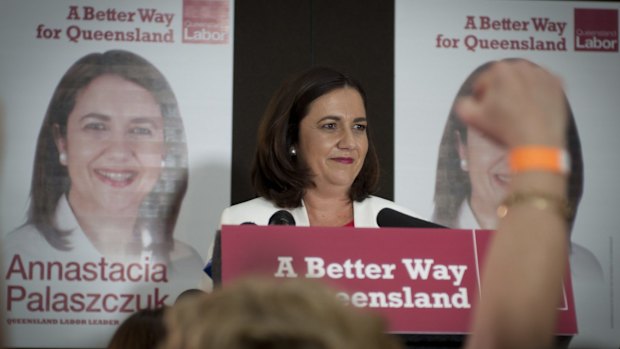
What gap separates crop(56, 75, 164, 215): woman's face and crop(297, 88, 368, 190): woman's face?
924 mm

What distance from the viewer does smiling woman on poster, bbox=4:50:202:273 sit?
169 inches

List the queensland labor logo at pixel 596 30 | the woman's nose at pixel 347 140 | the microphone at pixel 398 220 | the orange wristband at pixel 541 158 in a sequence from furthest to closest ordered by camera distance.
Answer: the queensland labor logo at pixel 596 30, the woman's nose at pixel 347 140, the microphone at pixel 398 220, the orange wristband at pixel 541 158

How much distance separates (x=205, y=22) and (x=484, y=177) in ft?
5.16

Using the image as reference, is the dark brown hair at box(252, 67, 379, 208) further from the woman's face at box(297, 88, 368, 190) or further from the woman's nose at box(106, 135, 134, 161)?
the woman's nose at box(106, 135, 134, 161)

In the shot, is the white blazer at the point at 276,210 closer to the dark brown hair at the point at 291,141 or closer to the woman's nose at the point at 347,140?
the dark brown hair at the point at 291,141

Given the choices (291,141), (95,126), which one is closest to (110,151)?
(95,126)

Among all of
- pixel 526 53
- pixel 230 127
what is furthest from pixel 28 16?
pixel 526 53

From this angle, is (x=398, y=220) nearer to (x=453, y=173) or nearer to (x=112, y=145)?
(x=453, y=173)

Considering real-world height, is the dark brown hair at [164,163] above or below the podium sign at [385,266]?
above

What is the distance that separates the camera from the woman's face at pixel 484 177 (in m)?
4.51

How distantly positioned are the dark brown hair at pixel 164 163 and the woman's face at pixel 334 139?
0.84 meters

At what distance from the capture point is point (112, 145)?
435cm

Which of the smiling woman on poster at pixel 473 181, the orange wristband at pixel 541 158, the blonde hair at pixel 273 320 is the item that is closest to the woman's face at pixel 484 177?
the smiling woman on poster at pixel 473 181

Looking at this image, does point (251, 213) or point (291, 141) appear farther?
point (291, 141)
